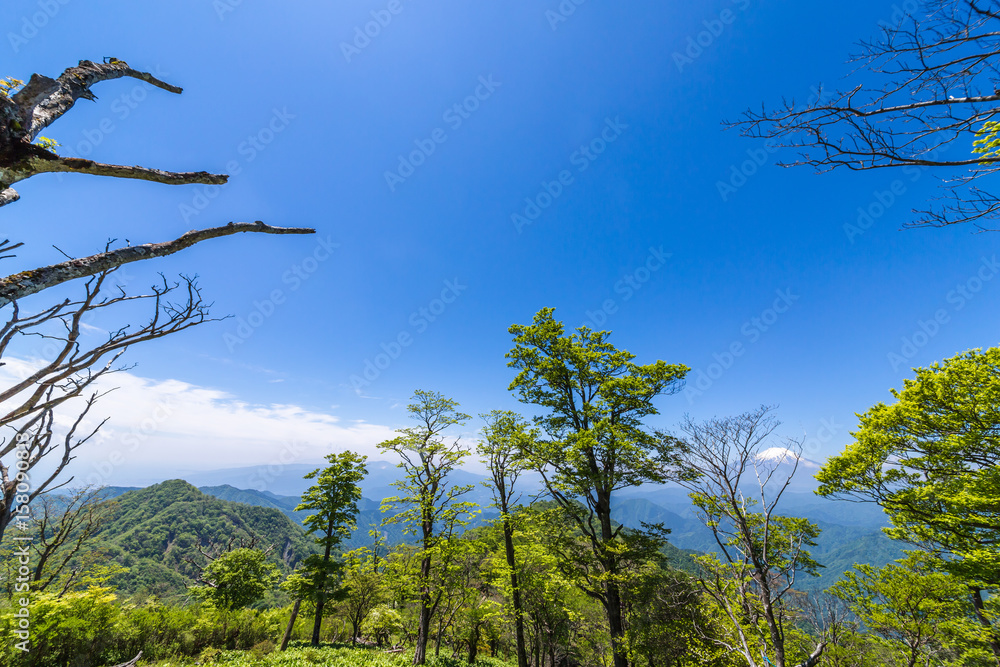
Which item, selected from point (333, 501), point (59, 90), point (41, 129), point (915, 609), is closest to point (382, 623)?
point (333, 501)

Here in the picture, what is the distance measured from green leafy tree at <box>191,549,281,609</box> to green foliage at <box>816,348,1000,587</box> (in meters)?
28.3

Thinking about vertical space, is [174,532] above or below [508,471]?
below

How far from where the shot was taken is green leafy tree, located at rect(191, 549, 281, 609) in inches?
664

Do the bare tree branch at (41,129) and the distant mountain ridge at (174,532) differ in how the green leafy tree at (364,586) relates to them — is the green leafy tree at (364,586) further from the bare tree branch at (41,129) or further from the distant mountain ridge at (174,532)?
the distant mountain ridge at (174,532)

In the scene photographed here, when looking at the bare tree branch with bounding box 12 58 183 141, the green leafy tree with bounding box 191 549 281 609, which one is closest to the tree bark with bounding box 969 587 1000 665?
the bare tree branch with bounding box 12 58 183 141

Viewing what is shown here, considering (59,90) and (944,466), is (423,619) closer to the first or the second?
(59,90)

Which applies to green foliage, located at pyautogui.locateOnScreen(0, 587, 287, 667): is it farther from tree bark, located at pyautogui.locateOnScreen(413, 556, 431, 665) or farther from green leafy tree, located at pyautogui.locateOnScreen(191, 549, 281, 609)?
tree bark, located at pyautogui.locateOnScreen(413, 556, 431, 665)

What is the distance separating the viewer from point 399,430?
15.5 meters

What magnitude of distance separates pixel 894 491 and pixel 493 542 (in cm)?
1695

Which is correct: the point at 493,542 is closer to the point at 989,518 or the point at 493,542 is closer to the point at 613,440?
the point at 613,440

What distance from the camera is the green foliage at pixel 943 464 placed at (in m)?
10.5

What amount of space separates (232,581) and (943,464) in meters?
32.2

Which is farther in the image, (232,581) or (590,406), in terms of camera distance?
(232,581)

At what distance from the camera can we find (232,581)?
17.2 metres
